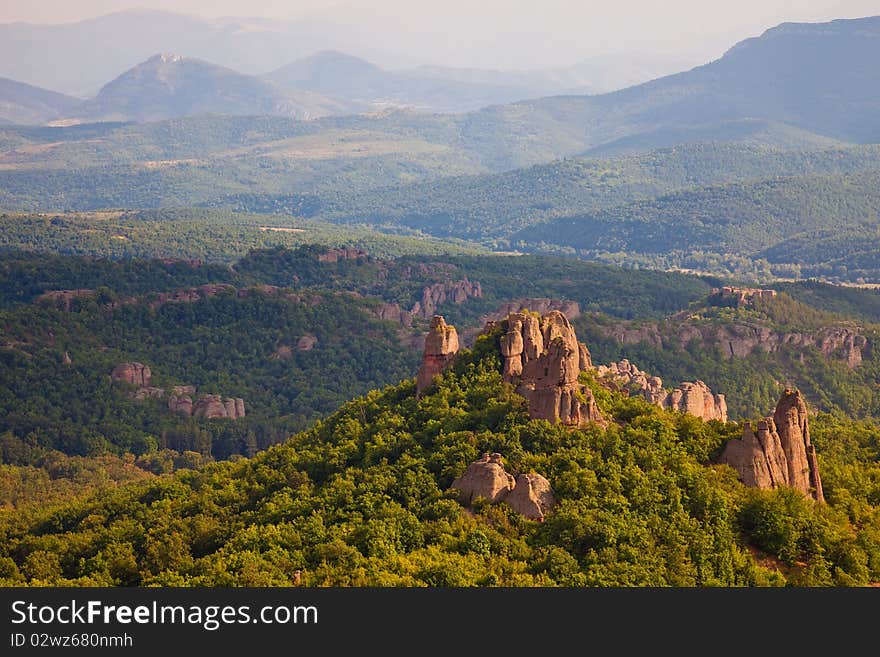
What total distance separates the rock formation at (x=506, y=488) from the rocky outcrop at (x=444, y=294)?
10003 centimetres

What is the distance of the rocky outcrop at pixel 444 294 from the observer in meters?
150

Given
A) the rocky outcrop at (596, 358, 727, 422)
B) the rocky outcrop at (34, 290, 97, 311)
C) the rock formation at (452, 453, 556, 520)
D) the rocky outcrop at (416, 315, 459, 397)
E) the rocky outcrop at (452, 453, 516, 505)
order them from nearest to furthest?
the rock formation at (452, 453, 556, 520), the rocky outcrop at (452, 453, 516, 505), the rocky outcrop at (416, 315, 459, 397), the rocky outcrop at (596, 358, 727, 422), the rocky outcrop at (34, 290, 97, 311)

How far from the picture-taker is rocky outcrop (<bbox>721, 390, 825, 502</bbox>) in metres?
47.8

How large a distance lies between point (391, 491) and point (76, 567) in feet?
39.4

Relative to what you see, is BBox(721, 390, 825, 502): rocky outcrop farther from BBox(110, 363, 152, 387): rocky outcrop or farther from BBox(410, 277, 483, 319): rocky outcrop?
BBox(410, 277, 483, 319): rocky outcrop

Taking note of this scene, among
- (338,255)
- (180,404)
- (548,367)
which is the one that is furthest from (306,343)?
(548,367)

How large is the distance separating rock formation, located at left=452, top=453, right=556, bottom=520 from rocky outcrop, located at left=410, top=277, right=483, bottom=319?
328ft

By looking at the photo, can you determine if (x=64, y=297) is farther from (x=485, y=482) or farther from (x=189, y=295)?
(x=485, y=482)

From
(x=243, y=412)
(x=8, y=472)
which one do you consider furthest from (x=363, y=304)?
(x=8, y=472)

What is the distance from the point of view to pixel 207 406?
338 feet

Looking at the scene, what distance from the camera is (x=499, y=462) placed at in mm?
47062

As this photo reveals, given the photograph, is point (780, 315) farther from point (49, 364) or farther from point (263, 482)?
point (263, 482)

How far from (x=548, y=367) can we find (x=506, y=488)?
657 centimetres

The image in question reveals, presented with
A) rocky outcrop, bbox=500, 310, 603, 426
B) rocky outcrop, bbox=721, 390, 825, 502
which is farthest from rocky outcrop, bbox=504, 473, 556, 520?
rocky outcrop, bbox=721, 390, 825, 502
